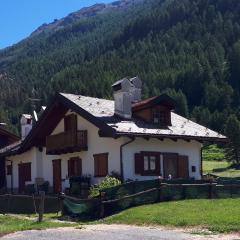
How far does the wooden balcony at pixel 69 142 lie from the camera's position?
3553 centimetres

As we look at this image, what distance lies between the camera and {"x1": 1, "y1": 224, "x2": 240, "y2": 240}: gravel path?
671 inches

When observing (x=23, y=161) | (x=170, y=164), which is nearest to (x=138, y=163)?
(x=170, y=164)

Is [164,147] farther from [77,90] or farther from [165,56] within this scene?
[165,56]

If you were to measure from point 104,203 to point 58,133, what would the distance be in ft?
47.0

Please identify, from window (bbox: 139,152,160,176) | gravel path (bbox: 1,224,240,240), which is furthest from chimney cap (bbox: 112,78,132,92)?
gravel path (bbox: 1,224,240,240)

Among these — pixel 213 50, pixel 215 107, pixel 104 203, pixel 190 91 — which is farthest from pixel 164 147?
pixel 213 50

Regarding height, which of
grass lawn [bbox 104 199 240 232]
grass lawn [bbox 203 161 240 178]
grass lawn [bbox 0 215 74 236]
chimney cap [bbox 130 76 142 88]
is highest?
chimney cap [bbox 130 76 142 88]

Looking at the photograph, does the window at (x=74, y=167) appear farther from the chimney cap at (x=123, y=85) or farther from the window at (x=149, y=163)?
the chimney cap at (x=123, y=85)

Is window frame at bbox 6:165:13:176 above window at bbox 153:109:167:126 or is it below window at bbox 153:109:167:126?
below

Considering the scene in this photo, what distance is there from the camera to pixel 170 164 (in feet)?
115

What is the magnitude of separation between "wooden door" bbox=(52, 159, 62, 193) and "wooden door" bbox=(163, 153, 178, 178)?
7486mm

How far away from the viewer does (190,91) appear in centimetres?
17000

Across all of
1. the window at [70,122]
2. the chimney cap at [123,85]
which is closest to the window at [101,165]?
the window at [70,122]

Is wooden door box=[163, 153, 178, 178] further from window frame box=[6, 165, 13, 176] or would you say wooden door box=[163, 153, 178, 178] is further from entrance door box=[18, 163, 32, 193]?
window frame box=[6, 165, 13, 176]
